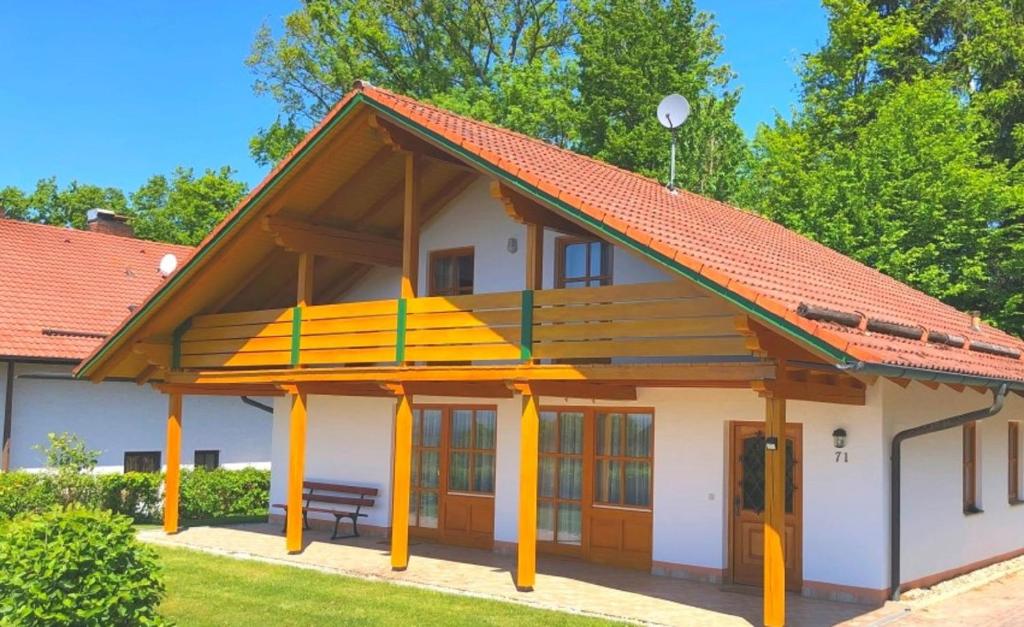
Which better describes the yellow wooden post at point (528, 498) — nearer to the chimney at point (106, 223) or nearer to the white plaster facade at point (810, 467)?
the white plaster facade at point (810, 467)

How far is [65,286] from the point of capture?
22.5m

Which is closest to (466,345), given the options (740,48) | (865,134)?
(865,134)

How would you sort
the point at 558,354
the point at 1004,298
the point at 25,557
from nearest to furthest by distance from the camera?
the point at 25,557 → the point at 558,354 → the point at 1004,298

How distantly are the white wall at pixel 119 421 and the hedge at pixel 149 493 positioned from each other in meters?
1.45

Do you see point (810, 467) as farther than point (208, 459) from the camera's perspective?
No

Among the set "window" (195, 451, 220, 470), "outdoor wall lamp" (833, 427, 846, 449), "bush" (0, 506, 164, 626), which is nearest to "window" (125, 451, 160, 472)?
"window" (195, 451, 220, 470)

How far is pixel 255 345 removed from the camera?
14.6m

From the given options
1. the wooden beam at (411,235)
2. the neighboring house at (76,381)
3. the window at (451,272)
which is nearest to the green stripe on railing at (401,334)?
the wooden beam at (411,235)

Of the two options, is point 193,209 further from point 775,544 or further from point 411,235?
point 775,544

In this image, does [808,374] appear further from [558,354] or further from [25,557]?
[25,557]

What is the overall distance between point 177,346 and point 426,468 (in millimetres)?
4375

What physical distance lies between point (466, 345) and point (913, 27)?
21804 millimetres

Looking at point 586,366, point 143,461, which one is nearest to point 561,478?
point 586,366

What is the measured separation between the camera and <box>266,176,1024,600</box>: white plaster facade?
37.0ft
